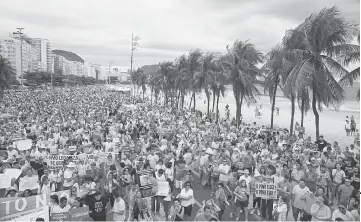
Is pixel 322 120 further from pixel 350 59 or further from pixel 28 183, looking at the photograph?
pixel 28 183

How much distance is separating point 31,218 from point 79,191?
1.60 metres

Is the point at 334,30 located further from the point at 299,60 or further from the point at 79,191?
the point at 79,191

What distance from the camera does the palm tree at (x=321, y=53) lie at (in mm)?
16894

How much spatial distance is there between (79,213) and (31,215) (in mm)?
945

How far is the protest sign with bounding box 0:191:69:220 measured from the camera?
7.28 m

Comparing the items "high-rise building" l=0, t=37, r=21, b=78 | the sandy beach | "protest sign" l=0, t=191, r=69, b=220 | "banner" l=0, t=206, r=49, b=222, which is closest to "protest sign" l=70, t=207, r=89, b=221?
"banner" l=0, t=206, r=49, b=222

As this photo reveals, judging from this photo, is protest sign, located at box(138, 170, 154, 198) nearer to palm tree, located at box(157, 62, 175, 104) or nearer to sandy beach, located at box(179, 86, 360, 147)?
sandy beach, located at box(179, 86, 360, 147)

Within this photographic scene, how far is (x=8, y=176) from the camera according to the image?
9.64 m

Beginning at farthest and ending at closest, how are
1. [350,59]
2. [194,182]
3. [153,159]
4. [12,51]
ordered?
[12,51]
[350,59]
[194,182]
[153,159]

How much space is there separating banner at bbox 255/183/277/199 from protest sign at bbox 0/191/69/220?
16.4 feet

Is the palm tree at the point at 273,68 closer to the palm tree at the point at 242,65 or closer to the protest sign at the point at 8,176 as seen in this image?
the palm tree at the point at 242,65

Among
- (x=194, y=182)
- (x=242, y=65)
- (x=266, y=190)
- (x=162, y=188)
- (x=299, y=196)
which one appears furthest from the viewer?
(x=242, y=65)

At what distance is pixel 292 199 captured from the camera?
8.73 metres

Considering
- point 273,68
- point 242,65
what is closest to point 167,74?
point 242,65
